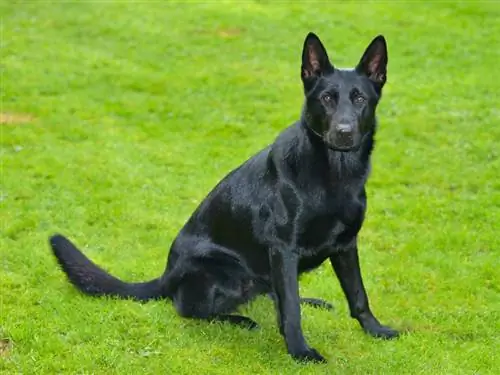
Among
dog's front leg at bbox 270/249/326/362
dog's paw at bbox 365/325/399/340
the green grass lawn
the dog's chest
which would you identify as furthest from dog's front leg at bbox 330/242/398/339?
dog's front leg at bbox 270/249/326/362

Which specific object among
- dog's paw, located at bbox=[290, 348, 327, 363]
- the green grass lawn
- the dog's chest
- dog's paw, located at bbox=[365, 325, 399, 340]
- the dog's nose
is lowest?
the green grass lawn

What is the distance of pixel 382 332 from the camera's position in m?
7.02

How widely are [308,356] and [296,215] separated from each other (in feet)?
3.77

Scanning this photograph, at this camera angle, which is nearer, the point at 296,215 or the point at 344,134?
the point at 344,134

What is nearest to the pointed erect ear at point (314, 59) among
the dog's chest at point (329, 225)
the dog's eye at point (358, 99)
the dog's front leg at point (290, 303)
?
the dog's eye at point (358, 99)

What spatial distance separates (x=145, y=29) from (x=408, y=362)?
18.5 m

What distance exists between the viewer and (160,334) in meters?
6.79

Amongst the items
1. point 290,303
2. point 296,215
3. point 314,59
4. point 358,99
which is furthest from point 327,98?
point 290,303

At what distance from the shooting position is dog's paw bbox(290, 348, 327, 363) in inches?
249

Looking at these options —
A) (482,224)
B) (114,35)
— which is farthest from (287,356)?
(114,35)

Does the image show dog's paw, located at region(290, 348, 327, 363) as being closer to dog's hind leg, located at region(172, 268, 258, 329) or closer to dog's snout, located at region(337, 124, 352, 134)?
dog's hind leg, located at region(172, 268, 258, 329)

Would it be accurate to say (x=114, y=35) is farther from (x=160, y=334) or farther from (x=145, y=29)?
(x=160, y=334)

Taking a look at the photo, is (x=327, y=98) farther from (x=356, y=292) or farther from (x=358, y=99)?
(x=356, y=292)

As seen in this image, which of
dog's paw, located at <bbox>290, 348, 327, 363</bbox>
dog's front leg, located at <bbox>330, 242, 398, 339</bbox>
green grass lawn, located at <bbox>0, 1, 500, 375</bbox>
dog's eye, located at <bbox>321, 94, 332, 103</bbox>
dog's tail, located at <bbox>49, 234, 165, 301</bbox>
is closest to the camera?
dog's eye, located at <bbox>321, 94, 332, 103</bbox>
